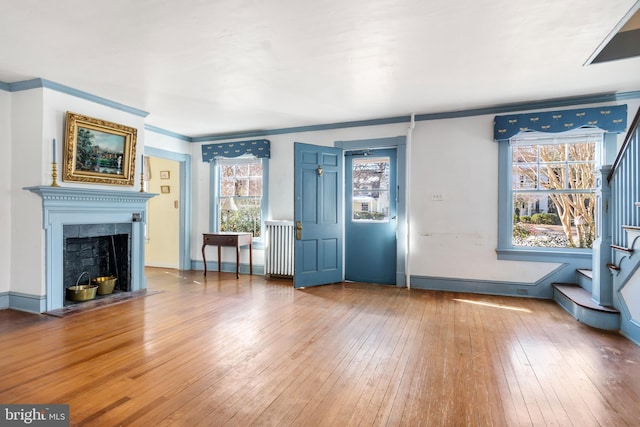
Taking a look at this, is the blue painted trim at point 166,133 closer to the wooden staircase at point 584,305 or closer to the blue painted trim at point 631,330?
the wooden staircase at point 584,305

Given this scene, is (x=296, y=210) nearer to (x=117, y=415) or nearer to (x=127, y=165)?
(x=127, y=165)

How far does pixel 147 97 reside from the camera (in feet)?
14.8

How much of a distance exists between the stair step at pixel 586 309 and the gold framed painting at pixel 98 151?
19.6ft

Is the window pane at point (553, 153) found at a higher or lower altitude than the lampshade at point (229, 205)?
higher

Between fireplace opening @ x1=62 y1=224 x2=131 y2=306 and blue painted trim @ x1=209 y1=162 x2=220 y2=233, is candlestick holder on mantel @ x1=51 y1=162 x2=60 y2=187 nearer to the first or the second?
fireplace opening @ x1=62 y1=224 x2=131 y2=306

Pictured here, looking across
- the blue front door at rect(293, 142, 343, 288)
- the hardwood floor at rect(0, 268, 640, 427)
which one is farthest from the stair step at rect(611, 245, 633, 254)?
the blue front door at rect(293, 142, 343, 288)

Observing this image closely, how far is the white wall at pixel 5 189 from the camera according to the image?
13.2 feet

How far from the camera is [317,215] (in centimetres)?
552

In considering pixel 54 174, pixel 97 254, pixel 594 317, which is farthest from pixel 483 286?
pixel 54 174

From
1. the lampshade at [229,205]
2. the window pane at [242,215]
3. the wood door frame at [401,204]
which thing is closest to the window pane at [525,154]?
the wood door frame at [401,204]

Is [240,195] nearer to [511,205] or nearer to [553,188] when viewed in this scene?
[511,205]

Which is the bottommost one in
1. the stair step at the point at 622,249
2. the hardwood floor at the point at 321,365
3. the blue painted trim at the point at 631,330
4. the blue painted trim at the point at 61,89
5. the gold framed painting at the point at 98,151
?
the hardwood floor at the point at 321,365

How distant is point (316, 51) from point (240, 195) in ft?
13.1

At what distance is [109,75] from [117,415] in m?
3.49
